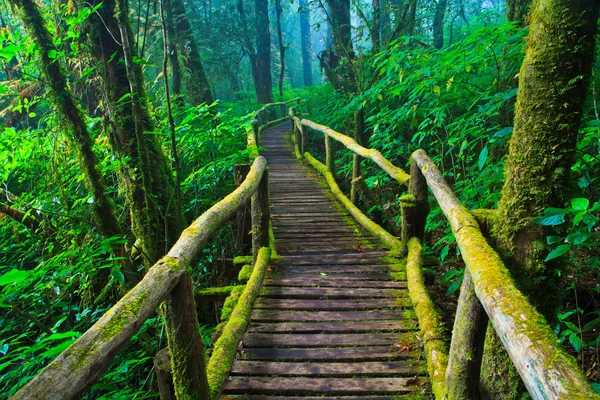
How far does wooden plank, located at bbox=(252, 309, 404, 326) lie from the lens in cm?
359

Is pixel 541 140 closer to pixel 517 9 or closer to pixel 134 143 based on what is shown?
pixel 134 143

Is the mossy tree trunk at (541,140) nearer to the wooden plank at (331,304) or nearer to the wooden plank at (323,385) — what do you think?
the wooden plank at (323,385)

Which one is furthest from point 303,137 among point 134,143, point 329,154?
point 134,143

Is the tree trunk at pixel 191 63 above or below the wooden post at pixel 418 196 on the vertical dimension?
above

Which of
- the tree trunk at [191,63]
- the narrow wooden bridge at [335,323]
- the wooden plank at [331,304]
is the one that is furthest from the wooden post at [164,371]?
the tree trunk at [191,63]

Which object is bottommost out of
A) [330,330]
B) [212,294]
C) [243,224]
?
[212,294]

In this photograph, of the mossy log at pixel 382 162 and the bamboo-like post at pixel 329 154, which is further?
the bamboo-like post at pixel 329 154

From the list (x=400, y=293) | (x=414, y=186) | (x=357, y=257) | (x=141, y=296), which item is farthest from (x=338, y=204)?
(x=141, y=296)

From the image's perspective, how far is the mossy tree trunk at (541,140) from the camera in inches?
81.4

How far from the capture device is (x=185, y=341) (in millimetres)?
2240

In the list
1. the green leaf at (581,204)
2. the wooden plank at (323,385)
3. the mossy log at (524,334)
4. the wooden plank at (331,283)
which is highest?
the green leaf at (581,204)

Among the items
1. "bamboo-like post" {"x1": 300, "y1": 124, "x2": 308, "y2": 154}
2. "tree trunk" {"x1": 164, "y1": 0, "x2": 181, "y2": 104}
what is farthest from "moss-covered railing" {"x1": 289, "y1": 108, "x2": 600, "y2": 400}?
"tree trunk" {"x1": 164, "y1": 0, "x2": 181, "y2": 104}

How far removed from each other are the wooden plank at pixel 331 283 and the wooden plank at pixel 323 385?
51.2 inches

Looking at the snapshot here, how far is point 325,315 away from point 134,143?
338 centimetres
